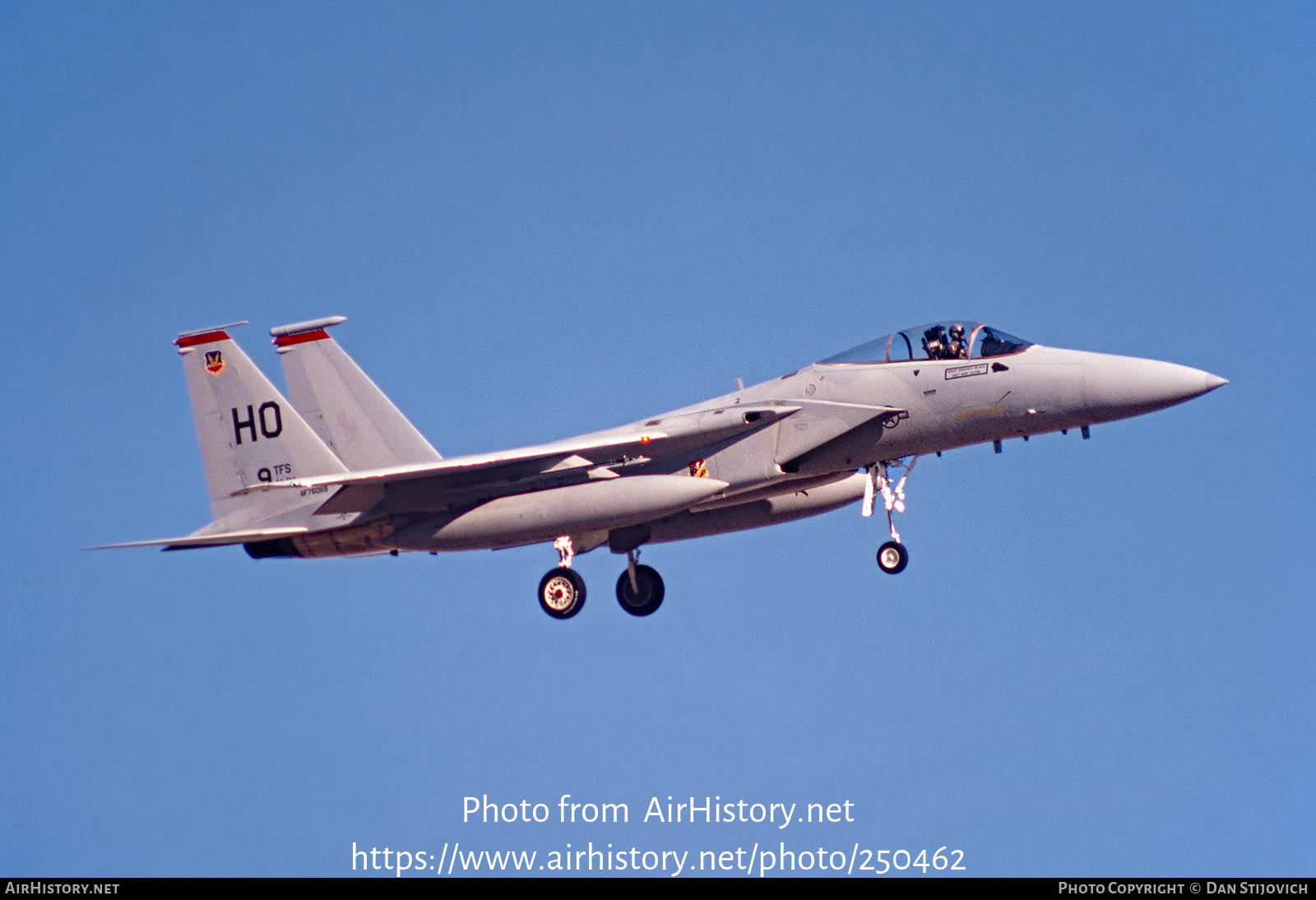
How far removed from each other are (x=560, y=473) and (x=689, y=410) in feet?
5.88

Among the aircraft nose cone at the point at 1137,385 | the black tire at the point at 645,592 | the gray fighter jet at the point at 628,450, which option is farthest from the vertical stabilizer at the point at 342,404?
the aircraft nose cone at the point at 1137,385

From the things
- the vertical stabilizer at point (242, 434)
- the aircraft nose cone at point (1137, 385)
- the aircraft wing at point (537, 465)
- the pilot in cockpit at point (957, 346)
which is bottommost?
the aircraft nose cone at point (1137, 385)

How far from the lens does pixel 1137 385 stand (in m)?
18.8

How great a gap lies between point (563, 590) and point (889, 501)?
413cm

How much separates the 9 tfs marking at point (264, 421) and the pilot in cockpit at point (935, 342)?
26.9 ft

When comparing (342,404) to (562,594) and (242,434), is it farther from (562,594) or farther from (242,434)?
(562,594)

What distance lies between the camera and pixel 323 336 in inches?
898

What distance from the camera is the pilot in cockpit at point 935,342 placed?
19.7 m

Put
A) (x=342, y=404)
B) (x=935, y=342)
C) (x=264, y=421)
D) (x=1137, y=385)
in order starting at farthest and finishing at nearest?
1. (x=342, y=404)
2. (x=264, y=421)
3. (x=935, y=342)
4. (x=1137, y=385)

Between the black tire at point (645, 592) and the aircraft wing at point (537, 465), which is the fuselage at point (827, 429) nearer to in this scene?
the aircraft wing at point (537, 465)

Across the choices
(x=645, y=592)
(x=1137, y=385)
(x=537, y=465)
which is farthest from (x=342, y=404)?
(x=1137, y=385)

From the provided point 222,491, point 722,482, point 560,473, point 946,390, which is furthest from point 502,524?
point 946,390

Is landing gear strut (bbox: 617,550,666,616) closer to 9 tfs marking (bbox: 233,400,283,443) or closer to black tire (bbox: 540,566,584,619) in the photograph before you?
black tire (bbox: 540,566,584,619)

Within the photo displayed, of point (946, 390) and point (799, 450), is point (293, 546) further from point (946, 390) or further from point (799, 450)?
point (946, 390)
